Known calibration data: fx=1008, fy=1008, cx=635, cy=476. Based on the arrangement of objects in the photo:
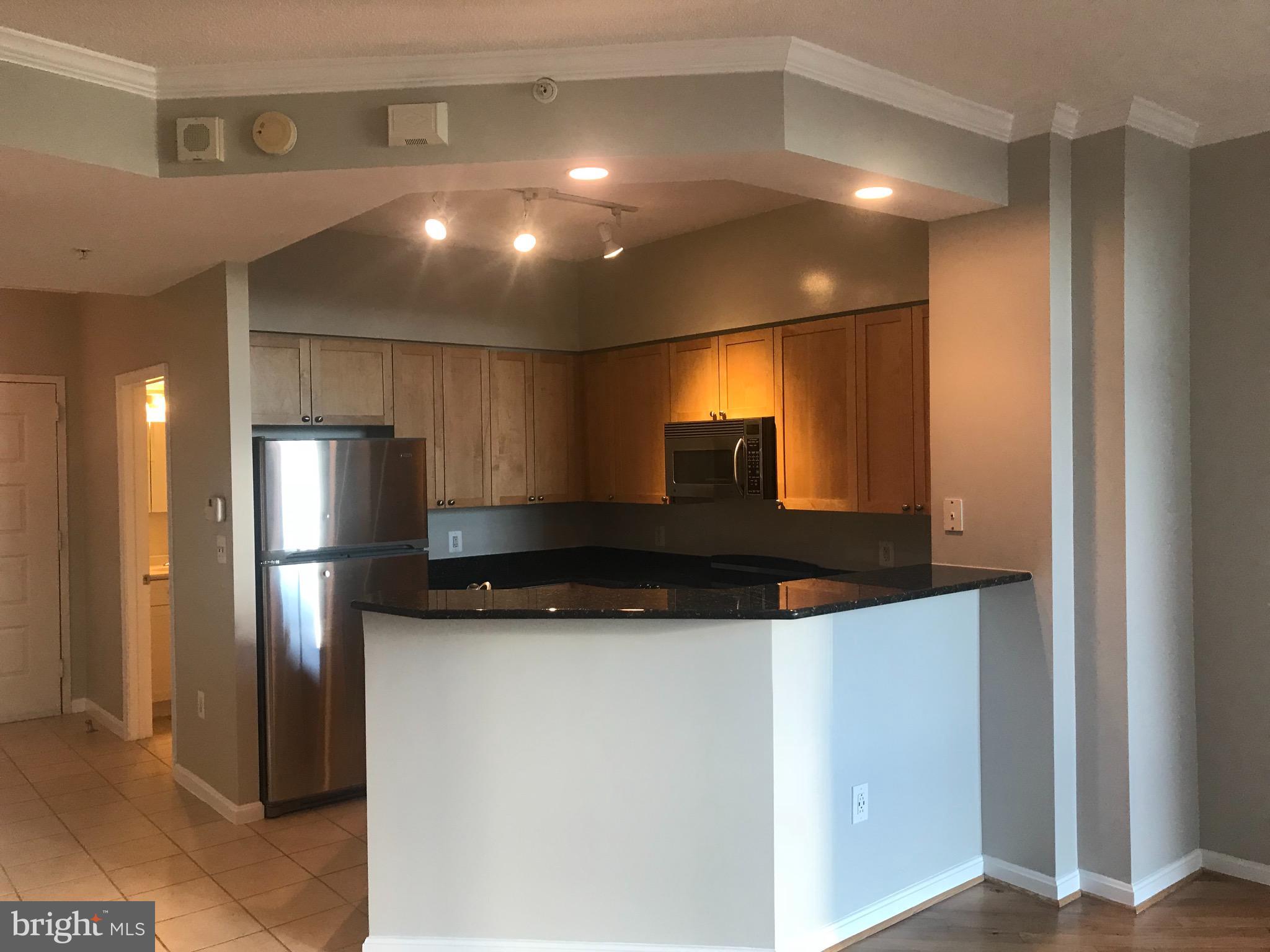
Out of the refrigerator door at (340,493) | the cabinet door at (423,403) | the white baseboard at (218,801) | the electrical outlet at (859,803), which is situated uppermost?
the cabinet door at (423,403)

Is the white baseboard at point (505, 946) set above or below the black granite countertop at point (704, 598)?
below

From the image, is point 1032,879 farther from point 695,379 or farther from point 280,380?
point 280,380

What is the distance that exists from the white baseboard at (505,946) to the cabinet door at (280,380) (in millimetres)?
2348

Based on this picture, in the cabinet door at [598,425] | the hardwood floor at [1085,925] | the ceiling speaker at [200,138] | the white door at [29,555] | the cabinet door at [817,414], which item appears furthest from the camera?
the white door at [29,555]

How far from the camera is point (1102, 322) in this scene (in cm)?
315

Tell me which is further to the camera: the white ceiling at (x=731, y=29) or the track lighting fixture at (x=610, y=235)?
the track lighting fixture at (x=610, y=235)

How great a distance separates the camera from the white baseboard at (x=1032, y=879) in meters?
3.15

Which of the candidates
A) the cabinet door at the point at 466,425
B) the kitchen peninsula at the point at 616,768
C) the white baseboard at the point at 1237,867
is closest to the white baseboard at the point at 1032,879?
the white baseboard at the point at 1237,867

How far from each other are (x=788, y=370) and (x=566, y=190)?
1.20m

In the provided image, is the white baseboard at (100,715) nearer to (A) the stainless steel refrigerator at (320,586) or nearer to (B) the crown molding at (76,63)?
(A) the stainless steel refrigerator at (320,586)

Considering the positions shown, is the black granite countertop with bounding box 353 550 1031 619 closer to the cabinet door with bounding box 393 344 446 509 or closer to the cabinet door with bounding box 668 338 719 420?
the cabinet door with bounding box 668 338 719 420

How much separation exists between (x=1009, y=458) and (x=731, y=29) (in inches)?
63.8

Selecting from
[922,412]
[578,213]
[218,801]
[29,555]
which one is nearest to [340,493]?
[218,801]

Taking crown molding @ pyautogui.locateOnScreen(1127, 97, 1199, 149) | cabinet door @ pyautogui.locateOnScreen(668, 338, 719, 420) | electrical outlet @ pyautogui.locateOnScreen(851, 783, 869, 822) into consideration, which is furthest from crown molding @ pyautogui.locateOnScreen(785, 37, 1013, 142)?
electrical outlet @ pyautogui.locateOnScreen(851, 783, 869, 822)
